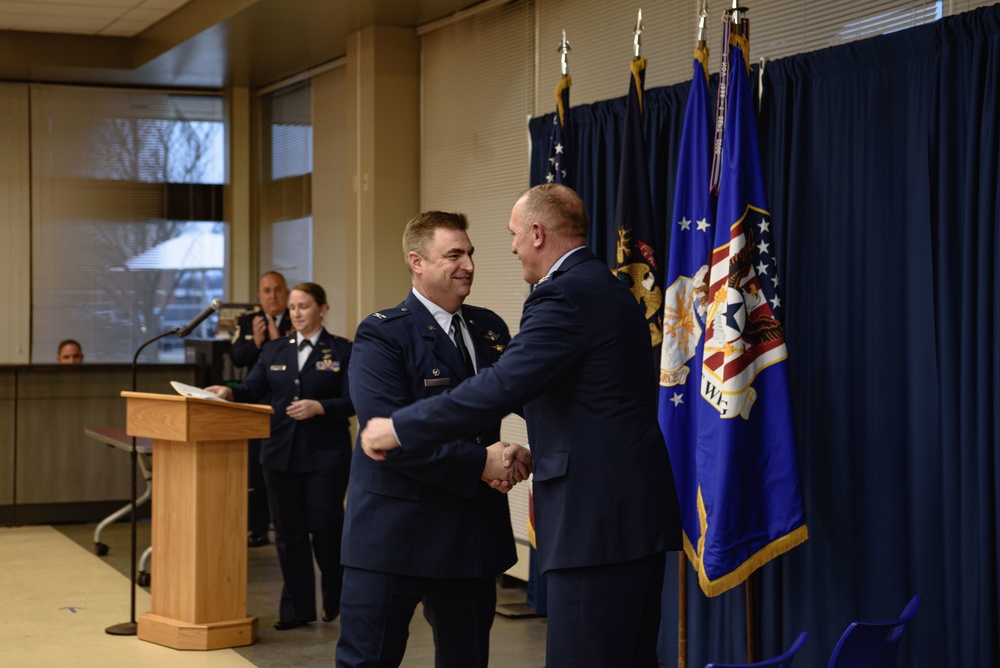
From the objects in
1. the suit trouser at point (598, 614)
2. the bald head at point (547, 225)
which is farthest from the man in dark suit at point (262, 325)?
the suit trouser at point (598, 614)

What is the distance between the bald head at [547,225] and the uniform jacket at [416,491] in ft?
1.46

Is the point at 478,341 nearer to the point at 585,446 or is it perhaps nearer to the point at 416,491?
the point at 416,491

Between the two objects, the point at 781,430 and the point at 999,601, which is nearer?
the point at 999,601

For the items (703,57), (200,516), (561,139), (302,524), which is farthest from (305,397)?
(703,57)

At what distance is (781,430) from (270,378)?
2.70 metres

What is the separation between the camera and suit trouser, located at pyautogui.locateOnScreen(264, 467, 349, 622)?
563 centimetres

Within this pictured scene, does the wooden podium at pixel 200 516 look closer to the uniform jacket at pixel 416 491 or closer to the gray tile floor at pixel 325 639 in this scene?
the gray tile floor at pixel 325 639

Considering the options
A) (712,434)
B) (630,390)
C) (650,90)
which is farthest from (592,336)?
(650,90)

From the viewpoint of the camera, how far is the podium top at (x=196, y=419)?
5.13 meters

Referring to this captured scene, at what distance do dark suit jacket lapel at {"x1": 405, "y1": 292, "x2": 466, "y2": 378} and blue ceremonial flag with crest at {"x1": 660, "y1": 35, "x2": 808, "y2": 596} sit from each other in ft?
4.15

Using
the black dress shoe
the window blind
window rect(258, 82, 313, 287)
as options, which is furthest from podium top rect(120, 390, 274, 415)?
the window blind

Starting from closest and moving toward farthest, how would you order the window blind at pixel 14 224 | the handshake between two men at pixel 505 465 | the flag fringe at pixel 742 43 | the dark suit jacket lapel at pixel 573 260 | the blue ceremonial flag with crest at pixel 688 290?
the dark suit jacket lapel at pixel 573 260
the handshake between two men at pixel 505 465
the flag fringe at pixel 742 43
the blue ceremonial flag with crest at pixel 688 290
the window blind at pixel 14 224

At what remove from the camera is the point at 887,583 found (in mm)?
4195

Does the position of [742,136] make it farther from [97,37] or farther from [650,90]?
[97,37]
